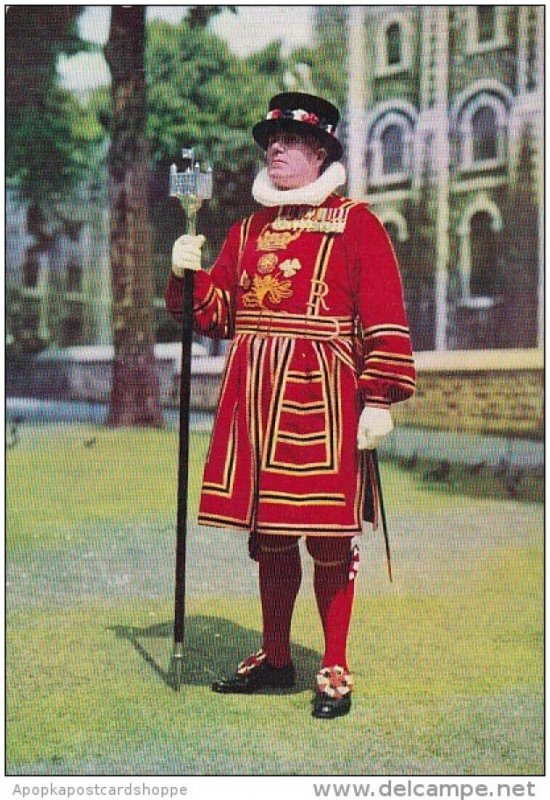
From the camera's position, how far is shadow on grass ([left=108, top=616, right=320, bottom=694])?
2701 mm

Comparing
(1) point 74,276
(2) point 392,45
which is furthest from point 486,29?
(1) point 74,276

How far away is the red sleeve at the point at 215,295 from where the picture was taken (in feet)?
8.49

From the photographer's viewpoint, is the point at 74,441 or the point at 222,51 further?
the point at 74,441

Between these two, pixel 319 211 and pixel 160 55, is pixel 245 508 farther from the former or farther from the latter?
pixel 160 55

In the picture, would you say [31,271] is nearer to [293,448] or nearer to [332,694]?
[293,448]

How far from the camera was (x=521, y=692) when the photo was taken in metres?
2.73

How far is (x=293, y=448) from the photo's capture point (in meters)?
2.49

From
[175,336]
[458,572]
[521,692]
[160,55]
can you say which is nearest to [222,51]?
[160,55]

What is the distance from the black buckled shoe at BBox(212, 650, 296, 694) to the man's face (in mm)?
1087

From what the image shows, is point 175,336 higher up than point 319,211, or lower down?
lower down

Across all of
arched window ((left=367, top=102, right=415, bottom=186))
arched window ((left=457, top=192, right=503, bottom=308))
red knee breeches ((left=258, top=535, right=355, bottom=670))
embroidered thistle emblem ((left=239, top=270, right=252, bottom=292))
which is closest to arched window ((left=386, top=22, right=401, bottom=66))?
arched window ((left=367, top=102, right=415, bottom=186))

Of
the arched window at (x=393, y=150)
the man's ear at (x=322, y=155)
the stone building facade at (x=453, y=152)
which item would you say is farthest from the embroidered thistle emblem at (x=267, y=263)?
the arched window at (x=393, y=150)

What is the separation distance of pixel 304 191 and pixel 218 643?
3.62 feet

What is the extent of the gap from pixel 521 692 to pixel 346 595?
0.51 m
